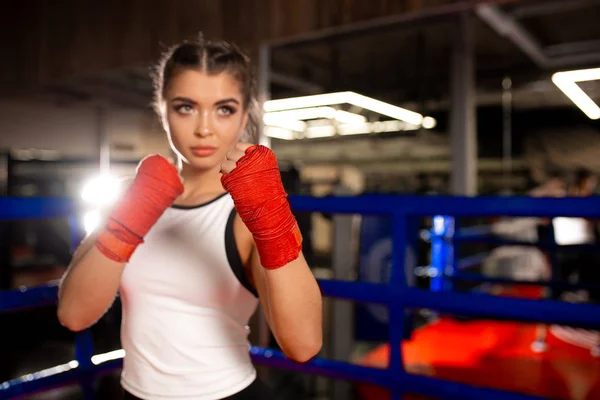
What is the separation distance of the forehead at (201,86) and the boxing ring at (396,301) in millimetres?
589

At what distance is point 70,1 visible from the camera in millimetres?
5176

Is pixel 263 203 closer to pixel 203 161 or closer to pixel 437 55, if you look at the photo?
pixel 203 161

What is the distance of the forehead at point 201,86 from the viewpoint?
0.79 m

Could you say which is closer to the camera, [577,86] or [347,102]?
[577,86]

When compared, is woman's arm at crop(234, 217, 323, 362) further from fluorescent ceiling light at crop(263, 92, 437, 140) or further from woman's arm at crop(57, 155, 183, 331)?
fluorescent ceiling light at crop(263, 92, 437, 140)

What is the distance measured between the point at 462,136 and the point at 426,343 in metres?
Result: 1.52

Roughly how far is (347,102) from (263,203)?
498 cm

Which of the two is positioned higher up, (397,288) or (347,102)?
(347,102)

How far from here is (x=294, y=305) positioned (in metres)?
0.69

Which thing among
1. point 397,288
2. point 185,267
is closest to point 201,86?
point 185,267

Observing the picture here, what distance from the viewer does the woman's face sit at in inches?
31.0

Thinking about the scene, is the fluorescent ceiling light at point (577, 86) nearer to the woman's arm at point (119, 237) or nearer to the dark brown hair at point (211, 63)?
the dark brown hair at point (211, 63)

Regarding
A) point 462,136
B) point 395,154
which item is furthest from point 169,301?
point 395,154

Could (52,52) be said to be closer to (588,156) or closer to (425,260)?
(425,260)
